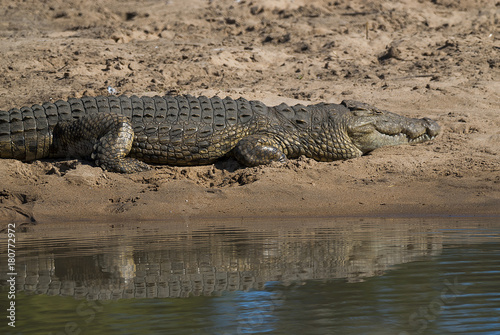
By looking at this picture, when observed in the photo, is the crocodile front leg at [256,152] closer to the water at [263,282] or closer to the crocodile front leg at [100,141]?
the crocodile front leg at [100,141]

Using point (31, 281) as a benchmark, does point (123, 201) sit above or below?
below

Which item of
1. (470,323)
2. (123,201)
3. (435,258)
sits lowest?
(123,201)

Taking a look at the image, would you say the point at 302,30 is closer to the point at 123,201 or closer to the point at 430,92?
the point at 430,92

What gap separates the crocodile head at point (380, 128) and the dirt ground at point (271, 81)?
22cm

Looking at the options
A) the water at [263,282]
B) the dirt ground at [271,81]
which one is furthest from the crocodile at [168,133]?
the water at [263,282]

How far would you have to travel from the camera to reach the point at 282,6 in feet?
46.5

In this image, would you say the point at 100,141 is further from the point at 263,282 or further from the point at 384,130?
Answer: the point at 263,282

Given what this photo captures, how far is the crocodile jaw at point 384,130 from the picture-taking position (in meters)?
9.12

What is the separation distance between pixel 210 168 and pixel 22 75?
466 centimetres

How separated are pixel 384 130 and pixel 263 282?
5708mm

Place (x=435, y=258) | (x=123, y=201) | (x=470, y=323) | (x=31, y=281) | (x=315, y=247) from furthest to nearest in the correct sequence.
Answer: (x=123, y=201)
(x=315, y=247)
(x=435, y=258)
(x=31, y=281)
(x=470, y=323)

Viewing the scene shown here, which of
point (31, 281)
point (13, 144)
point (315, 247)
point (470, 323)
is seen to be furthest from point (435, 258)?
point (13, 144)

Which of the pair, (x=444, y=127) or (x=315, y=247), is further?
(x=444, y=127)

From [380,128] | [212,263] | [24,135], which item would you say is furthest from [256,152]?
Answer: [212,263]
